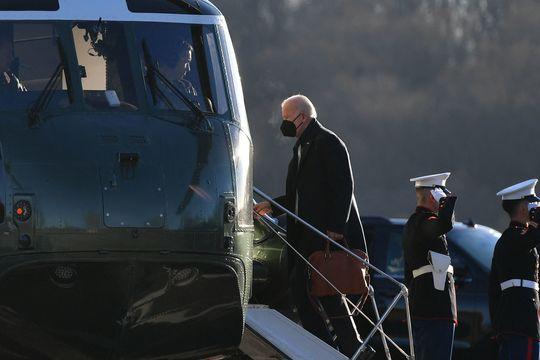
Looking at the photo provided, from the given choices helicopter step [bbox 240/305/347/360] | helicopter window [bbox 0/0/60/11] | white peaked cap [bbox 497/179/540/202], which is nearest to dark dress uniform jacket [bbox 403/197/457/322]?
white peaked cap [bbox 497/179/540/202]

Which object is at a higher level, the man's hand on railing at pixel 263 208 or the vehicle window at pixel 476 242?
the man's hand on railing at pixel 263 208

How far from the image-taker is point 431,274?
1054cm

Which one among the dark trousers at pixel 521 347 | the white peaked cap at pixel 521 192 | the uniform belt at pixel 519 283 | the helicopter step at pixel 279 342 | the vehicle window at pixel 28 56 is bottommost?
the dark trousers at pixel 521 347

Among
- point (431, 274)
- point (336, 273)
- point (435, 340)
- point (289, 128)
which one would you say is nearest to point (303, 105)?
point (289, 128)

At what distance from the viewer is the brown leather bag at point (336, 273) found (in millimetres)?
10016

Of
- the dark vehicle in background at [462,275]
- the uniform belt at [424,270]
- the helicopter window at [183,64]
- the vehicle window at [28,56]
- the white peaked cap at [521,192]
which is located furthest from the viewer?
the dark vehicle in background at [462,275]

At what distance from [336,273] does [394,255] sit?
5456 mm

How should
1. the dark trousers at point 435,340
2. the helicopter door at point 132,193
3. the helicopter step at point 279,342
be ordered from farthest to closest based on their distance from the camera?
the dark trousers at point 435,340
the helicopter step at point 279,342
the helicopter door at point 132,193

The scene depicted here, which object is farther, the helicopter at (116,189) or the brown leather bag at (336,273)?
the brown leather bag at (336,273)

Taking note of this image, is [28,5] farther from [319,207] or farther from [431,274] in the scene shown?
[431,274]

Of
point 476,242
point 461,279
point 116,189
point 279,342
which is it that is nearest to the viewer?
point 116,189

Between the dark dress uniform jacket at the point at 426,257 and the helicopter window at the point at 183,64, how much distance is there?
6.96 ft

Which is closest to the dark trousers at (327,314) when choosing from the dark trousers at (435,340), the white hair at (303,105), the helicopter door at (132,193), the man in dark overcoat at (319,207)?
the man in dark overcoat at (319,207)

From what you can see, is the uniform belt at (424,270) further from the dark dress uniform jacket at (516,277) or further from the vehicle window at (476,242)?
the vehicle window at (476,242)
